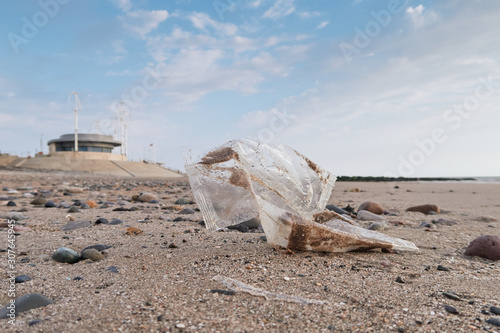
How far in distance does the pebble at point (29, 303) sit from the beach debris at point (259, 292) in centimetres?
94

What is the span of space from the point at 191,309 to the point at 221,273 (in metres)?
0.54

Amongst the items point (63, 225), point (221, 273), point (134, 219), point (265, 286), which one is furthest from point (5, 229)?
point (265, 286)

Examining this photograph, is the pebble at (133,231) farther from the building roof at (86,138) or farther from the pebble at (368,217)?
the building roof at (86,138)

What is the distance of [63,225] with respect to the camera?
426 centimetres

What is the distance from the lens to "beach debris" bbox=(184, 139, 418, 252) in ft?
8.35

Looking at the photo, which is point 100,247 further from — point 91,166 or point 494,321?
point 91,166

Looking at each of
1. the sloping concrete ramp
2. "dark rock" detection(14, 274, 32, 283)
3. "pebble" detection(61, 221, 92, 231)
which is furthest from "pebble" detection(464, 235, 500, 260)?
the sloping concrete ramp

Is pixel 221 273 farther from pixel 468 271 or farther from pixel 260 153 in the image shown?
pixel 468 271

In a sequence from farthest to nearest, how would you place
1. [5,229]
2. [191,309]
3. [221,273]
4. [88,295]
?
[5,229]
[221,273]
[88,295]
[191,309]

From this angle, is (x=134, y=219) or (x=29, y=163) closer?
(x=134, y=219)

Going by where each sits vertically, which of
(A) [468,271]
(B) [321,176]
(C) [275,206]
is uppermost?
(B) [321,176]

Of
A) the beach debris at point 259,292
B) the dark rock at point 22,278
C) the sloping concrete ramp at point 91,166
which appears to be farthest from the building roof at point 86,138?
the beach debris at point 259,292

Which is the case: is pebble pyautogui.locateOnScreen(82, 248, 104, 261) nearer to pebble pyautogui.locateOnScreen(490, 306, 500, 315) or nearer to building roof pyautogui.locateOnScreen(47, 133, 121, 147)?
pebble pyautogui.locateOnScreen(490, 306, 500, 315)

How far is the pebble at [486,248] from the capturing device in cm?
281
